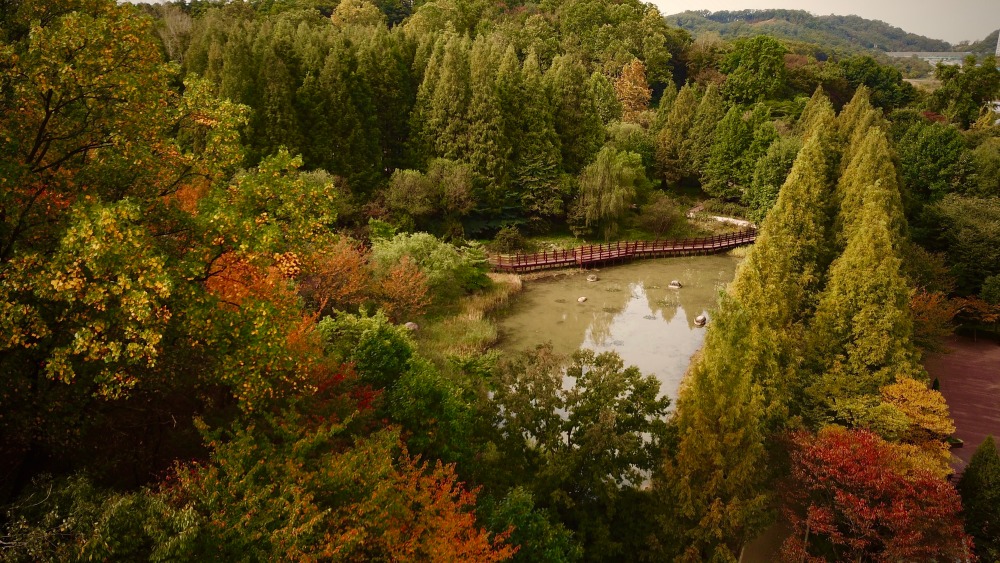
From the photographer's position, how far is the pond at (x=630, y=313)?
73.5 ft

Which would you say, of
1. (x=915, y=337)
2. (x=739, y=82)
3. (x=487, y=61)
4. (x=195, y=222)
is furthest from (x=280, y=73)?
(x=739, y=82)

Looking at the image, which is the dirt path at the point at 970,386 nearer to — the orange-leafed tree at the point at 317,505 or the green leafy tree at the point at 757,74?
the orange-leafed tree at the point at 317,505

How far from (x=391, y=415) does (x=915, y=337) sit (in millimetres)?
18525

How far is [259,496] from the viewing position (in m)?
6.65

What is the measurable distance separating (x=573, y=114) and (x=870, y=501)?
3215cm

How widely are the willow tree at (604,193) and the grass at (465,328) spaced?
35.7 ft

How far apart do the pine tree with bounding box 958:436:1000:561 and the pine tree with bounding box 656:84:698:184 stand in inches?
1404

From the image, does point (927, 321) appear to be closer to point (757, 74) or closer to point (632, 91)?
point (632, 91)

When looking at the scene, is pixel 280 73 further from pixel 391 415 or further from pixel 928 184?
pixel 928 184

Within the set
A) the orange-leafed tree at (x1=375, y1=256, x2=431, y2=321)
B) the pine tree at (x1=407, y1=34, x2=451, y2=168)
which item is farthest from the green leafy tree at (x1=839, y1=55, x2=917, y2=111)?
the orange-leafed tree at (x1=375, y1=256, x2=431, y2=321)

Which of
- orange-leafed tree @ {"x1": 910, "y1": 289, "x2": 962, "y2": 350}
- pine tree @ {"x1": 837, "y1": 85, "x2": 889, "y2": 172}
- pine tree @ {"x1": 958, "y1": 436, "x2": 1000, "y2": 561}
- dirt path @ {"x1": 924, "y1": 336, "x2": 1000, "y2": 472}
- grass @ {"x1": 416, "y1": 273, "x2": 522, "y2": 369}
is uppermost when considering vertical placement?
pine tree @ {"x1": 837, "y1": 85, "x2": 889, "y2": 172}

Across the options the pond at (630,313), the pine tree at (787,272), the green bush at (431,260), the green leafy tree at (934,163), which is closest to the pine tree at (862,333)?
the pine tree at (787,272)

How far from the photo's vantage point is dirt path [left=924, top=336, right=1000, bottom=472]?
17047mm

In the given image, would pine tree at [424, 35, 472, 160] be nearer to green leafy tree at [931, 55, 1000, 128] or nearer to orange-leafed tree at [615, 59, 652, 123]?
orange-leafed tree at [615, 59, 652, 123]
